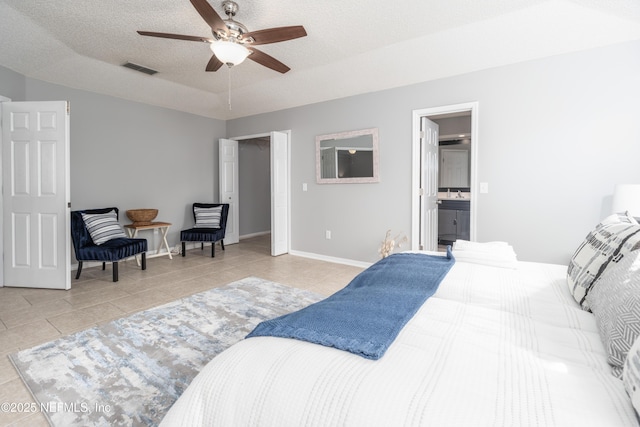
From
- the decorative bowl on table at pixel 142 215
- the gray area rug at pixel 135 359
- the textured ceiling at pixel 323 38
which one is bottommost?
the gray area rug at pixel 135 359

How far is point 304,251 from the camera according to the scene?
5.16 metres

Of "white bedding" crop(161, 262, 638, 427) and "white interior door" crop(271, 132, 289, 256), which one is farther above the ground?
"white interior door" crop(271, 132, 289, 256)

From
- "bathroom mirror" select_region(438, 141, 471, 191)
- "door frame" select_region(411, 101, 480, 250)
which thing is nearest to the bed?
"door frame" select_region(411, 101, 480, 250)

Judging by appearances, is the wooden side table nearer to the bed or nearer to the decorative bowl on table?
the decorative bowl on table

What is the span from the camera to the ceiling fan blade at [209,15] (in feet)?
6.65

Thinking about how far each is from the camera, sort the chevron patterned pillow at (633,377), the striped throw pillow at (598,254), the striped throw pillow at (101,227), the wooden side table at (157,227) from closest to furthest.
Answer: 1. the chevron patterned pillow at (633,377)
2. the striped throw pillow at (598,254)
3. the striped throw pillow at (101,227)
4. the wooden side table at (157,227)

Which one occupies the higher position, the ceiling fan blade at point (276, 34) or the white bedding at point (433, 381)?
the ceiling fan blade at point (276, 34)

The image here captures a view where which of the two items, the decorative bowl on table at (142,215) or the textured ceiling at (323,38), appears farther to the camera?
the decorative bowl on table at (142,215)

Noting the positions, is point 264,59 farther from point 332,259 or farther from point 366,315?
point 332,259

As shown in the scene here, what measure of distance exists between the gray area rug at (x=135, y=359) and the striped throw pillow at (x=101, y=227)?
1.78 m

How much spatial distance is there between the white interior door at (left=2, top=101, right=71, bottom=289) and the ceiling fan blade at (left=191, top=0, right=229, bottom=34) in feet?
7.56

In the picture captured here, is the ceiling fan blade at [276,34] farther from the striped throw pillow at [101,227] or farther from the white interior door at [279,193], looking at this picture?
the striped throw pillow at [101,227]

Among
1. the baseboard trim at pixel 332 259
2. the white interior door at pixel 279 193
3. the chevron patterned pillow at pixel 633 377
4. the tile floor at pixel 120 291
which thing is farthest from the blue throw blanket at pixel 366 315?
the white interior door at pixel 279 193

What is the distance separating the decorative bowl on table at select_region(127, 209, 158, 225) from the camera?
4684mm
